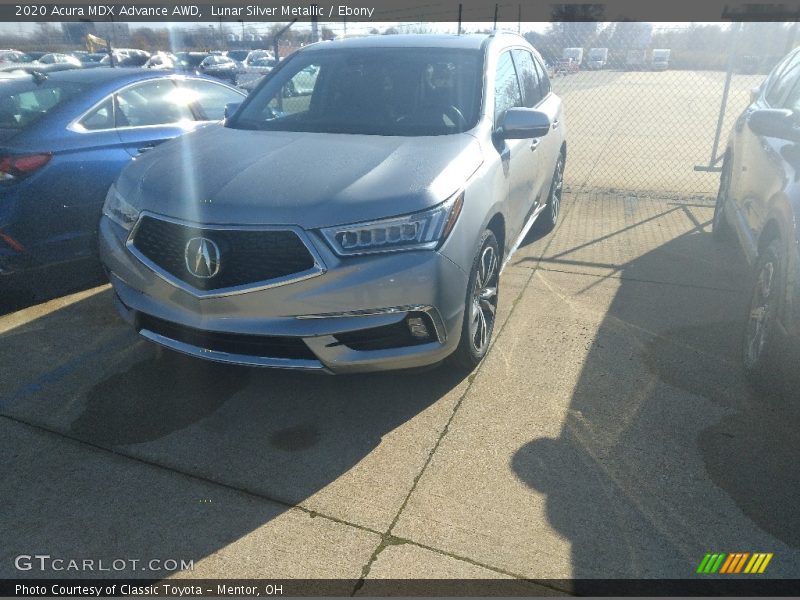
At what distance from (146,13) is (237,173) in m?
8.92

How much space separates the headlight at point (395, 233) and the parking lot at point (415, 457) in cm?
68

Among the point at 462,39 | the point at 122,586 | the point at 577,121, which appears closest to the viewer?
the point at 122,586

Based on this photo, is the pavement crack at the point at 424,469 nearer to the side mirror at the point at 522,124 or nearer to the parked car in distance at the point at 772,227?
the side mirror at the point at 522,124

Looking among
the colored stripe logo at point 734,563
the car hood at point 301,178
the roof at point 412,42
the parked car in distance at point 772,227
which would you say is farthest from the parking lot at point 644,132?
the colored stripe logo at point 734,563

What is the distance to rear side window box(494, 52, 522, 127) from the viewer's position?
3.80 m

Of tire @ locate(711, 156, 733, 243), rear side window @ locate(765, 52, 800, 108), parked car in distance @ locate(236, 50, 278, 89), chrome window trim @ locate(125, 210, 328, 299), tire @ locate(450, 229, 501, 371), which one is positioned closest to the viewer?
chrome window trim @ locate(125, 210, 328, 299)

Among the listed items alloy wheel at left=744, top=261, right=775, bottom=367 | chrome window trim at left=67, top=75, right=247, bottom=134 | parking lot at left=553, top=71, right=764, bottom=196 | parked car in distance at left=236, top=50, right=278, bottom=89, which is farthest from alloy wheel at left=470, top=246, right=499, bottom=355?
parked car in distance at left=236, top=50, right=278, bottom=89

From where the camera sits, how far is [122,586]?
7.06 feet

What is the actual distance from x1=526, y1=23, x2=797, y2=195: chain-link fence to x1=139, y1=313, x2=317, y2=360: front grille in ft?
20.8

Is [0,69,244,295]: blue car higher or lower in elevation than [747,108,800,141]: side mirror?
lower

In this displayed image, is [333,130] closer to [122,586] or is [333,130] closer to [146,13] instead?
[122,586]

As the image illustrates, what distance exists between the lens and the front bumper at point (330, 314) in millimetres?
2645

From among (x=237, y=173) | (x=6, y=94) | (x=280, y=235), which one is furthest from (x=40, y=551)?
(x=6, y=94)

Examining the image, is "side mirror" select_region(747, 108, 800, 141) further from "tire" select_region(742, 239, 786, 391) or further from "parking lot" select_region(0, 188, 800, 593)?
"parking lot" select_region(0, 188, 800, 593)
